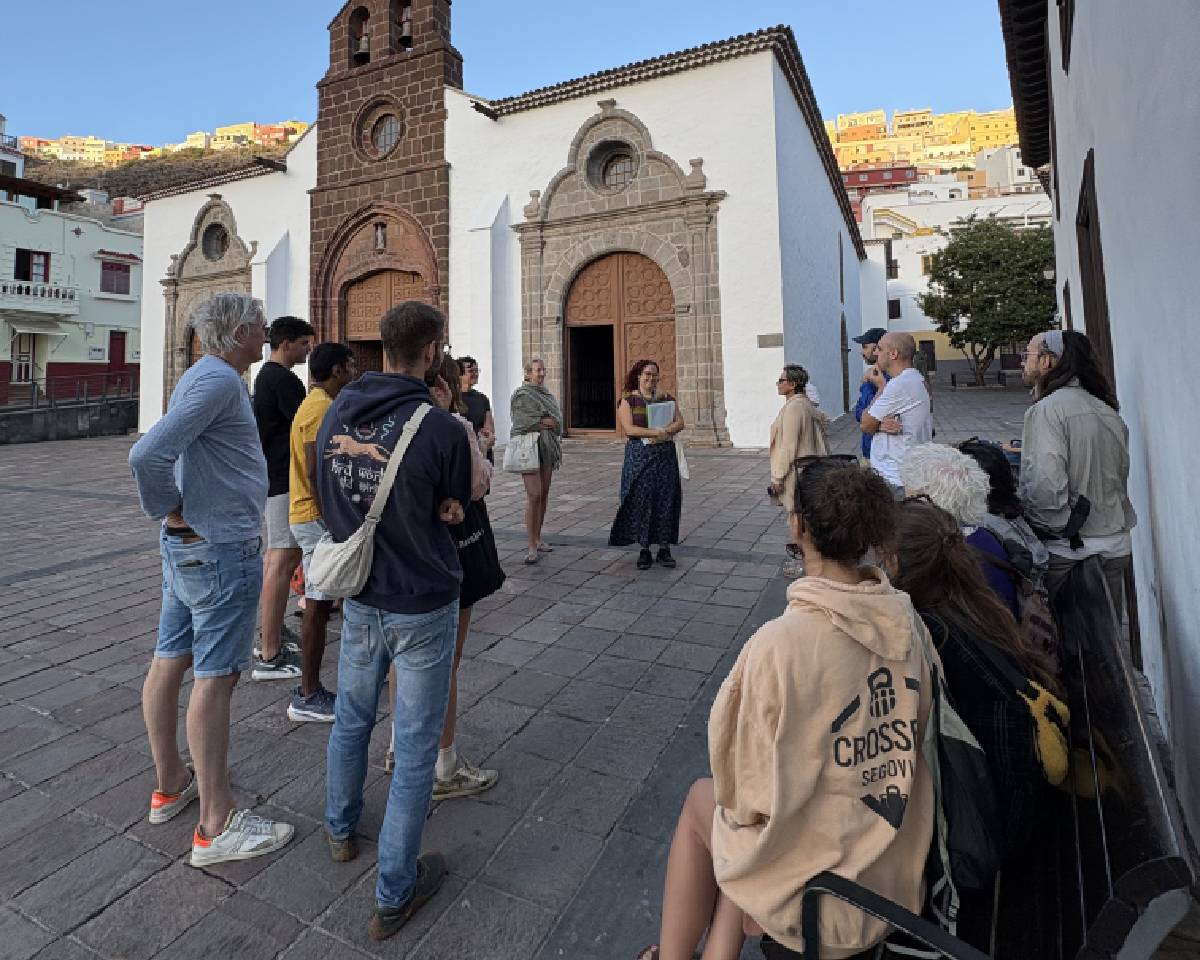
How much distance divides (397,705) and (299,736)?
1.29 metres

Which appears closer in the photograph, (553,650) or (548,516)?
(553,650)

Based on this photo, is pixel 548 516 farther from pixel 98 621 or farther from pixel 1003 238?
pixel 1003 238

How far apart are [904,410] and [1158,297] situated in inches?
71.0

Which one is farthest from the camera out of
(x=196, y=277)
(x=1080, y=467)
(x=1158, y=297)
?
(x=196, y=277)

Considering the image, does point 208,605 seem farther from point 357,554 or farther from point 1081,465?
point 1081,465

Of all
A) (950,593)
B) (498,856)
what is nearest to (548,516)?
(498,856)

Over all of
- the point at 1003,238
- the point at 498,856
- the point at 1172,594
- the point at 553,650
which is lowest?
the point at 498,856

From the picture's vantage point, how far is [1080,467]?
282 centimetres

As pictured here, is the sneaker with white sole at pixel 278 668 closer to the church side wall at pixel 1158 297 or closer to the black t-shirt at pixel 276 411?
the black t-shirt at pixel 276 411

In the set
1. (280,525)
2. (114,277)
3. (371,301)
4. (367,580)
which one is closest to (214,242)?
(371,301)

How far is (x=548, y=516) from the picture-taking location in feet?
24.6

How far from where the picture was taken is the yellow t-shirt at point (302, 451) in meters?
3.12

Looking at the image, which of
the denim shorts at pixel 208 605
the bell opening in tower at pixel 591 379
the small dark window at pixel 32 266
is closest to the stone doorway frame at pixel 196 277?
the bell opening in tower at pixel 591 379

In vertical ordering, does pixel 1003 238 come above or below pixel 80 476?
above
